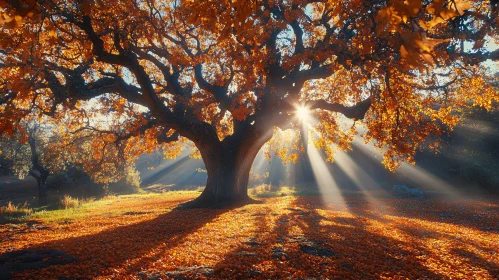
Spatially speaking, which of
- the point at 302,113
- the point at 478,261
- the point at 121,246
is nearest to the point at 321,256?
the point at 478,261

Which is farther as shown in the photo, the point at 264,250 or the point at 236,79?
the point at 236,79

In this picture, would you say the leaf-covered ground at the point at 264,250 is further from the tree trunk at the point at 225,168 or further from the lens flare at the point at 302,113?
the lens flare at the point at 302,113

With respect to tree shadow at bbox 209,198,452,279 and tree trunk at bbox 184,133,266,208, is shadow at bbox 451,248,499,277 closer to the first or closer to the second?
tree shadow at bbox 209,198,452,279

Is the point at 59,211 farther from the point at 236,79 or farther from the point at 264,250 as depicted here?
the point at 264,250

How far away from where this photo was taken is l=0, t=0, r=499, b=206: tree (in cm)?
912

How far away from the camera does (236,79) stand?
49.6ft

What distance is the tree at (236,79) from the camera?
9117 mm

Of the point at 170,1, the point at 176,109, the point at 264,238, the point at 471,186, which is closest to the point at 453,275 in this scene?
the point at 264,238

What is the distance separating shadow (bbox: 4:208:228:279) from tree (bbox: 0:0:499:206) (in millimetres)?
4228

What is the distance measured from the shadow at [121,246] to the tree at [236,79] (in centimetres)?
423

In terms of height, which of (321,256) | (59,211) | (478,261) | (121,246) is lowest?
(478,261)

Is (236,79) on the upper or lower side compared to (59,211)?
upper

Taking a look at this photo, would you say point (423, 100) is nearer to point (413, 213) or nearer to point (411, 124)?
point (411, 124)

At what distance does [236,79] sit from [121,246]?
1052 centimetres
